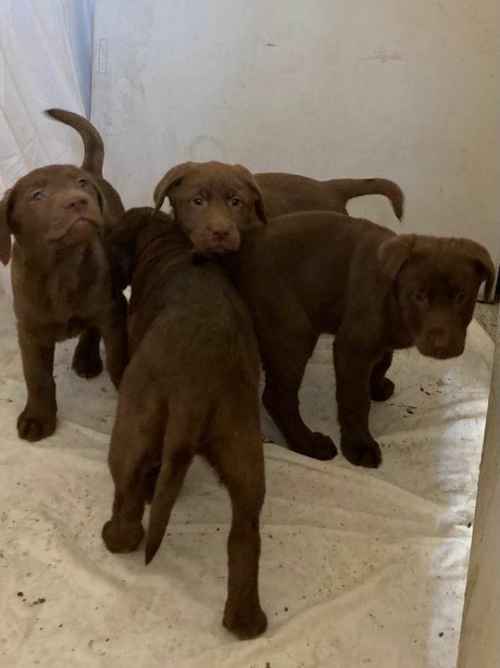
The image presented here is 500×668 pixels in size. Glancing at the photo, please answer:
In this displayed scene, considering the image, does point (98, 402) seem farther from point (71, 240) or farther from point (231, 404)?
→ point (231, 404)

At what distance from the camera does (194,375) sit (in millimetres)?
1834

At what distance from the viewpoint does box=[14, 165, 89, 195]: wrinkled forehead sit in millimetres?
2258

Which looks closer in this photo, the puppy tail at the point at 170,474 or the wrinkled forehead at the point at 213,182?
the puppy tail at the point at 170,474

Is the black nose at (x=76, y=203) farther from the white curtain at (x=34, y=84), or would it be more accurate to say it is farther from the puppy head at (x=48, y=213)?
the white curtain at (x=34, y=84)

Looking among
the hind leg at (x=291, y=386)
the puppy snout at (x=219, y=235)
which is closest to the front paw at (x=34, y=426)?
the hind leg at (x=291, y=386)

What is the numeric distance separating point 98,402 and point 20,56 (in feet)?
4.09

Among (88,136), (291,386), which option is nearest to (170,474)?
(291,386)

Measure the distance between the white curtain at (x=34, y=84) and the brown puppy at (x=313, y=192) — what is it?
0.80m

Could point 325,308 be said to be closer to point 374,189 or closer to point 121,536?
point 374,189

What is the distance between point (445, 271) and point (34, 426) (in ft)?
4.33

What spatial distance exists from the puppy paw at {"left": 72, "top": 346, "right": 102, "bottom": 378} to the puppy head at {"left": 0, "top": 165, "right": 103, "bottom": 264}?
66 cm

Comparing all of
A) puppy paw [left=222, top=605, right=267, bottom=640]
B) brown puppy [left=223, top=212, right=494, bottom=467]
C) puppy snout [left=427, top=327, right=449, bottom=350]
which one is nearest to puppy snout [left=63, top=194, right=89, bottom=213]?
brown puppy [left=223, top=212, right=494, bottom=467]

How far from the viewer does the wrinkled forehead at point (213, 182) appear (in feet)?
8.22

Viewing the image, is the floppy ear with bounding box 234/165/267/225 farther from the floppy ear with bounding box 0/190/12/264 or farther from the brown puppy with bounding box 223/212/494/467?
the floppy ear with bounding box 0/190/12/264
